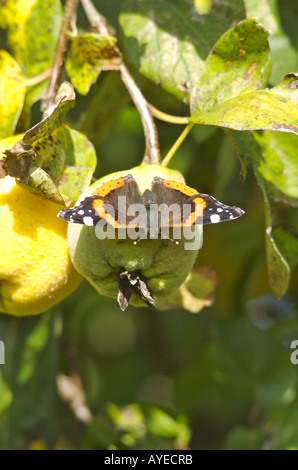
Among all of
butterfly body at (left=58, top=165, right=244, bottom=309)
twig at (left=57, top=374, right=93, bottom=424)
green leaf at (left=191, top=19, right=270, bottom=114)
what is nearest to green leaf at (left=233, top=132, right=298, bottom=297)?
green leaf at (left=191, top=19, right=270, bottom=114)

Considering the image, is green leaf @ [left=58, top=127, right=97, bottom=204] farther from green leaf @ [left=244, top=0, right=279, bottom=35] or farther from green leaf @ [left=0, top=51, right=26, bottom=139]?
green leaf @ [left=244, top=0, right=279, bottom=35]

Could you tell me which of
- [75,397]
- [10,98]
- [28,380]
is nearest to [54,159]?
[10,98]

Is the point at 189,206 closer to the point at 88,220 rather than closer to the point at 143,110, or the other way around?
the point at 88,220

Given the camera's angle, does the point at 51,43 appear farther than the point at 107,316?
No

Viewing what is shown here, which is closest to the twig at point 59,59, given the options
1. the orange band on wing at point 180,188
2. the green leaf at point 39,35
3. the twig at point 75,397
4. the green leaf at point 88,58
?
the green leaf at point 88,58

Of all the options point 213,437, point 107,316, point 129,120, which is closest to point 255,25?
point 129,120
